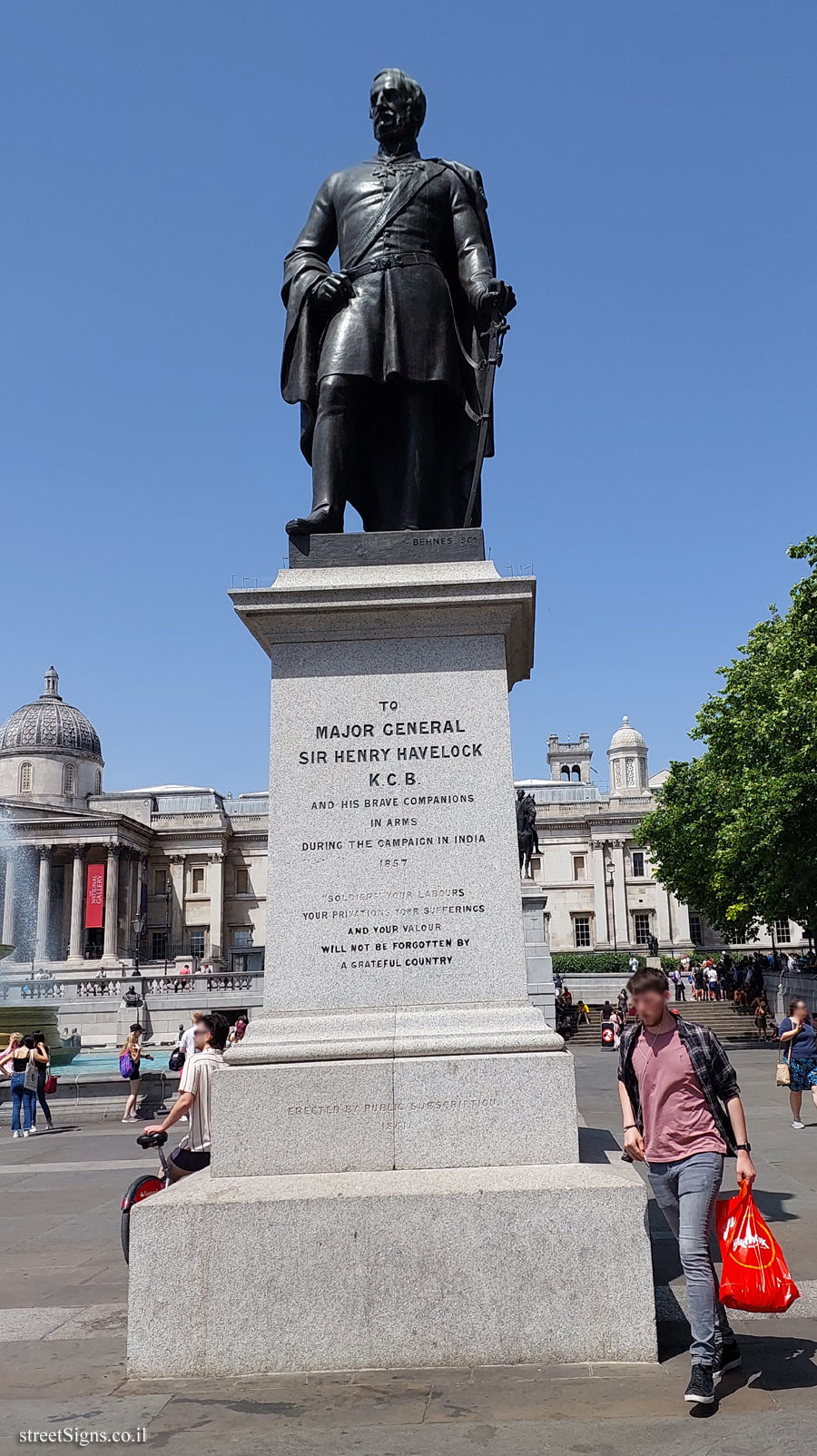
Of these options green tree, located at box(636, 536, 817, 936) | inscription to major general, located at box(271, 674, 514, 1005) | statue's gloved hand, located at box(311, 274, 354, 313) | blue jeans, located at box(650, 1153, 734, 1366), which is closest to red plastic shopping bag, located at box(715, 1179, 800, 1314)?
blue jeans, located at box(650, 1153, 734, 1366)

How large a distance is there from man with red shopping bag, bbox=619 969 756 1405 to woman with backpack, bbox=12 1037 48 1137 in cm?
1422

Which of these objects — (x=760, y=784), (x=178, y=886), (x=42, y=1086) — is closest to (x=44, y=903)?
(x=178, y=886)

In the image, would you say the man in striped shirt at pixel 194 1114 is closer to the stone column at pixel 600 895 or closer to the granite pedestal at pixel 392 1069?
the granite pedestal at pixel 392 1069

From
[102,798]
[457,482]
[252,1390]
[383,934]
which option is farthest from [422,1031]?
[102,798]

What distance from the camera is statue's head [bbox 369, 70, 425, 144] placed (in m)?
7.09

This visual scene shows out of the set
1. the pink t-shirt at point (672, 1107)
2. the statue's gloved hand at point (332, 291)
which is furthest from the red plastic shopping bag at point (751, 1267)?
the statue's gloved hand at point (332, 291)

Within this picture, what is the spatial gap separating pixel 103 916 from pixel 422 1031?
89973 mm

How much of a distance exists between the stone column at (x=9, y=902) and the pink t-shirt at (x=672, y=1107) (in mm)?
94241

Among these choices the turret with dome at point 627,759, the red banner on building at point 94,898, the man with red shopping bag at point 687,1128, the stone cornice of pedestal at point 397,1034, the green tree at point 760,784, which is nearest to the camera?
the man with red shopping bag at point 687,1128

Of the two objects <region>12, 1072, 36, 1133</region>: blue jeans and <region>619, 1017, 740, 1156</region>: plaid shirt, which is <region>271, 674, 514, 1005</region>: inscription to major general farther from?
<region>12, 1072, 36, 1133</region>: blue jeans

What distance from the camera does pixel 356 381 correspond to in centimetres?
668

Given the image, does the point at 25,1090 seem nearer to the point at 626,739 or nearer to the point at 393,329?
the point at 393,329

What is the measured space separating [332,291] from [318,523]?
4.49 ft

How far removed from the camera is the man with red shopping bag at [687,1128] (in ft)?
15.1
